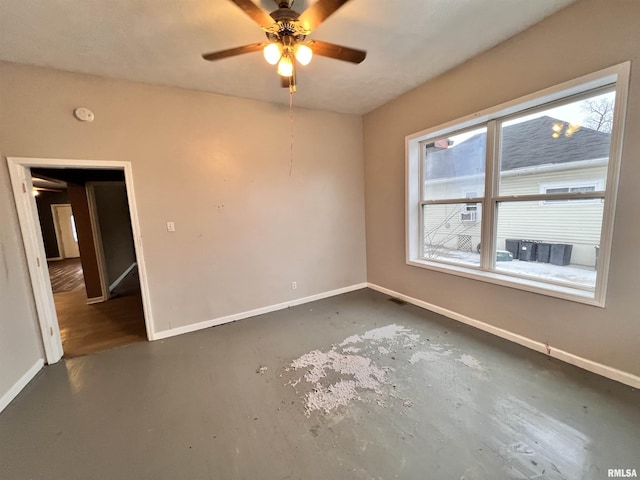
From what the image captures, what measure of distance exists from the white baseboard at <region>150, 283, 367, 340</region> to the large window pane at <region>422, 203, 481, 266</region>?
140cm

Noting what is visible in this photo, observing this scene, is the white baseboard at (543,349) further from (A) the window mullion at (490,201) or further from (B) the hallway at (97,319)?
(B) the hallway at (97,319)

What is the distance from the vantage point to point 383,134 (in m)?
3.76

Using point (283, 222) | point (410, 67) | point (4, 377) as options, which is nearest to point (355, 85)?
point (410, 67)

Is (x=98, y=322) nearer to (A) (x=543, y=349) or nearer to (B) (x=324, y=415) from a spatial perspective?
(B) (x=324, y=415)

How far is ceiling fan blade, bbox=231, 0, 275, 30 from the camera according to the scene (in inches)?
53.2

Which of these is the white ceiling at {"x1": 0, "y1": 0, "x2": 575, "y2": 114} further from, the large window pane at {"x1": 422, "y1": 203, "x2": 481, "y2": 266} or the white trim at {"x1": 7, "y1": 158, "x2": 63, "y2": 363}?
the large window pane at {"x1": 422, "y1": 203, "x2": 481, "y2": 266}

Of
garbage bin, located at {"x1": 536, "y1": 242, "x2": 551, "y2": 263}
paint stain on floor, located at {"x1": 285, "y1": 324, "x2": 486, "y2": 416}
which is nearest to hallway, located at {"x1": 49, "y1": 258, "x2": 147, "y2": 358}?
paint stain on floor, located at {"x1": 285, "y1": 324, "x2": 486, "y2": 416}

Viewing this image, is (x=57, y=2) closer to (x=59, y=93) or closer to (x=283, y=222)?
(x=59, y=93)

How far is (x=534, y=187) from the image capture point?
2412mm

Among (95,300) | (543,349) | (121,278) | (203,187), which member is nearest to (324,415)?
(543,349)

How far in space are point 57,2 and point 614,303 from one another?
14.3 feet

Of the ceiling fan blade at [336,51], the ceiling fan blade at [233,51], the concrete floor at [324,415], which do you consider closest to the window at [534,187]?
the concrete floor at [324,415]

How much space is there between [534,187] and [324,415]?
2690 mm

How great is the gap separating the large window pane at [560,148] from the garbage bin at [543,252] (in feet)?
1.66
